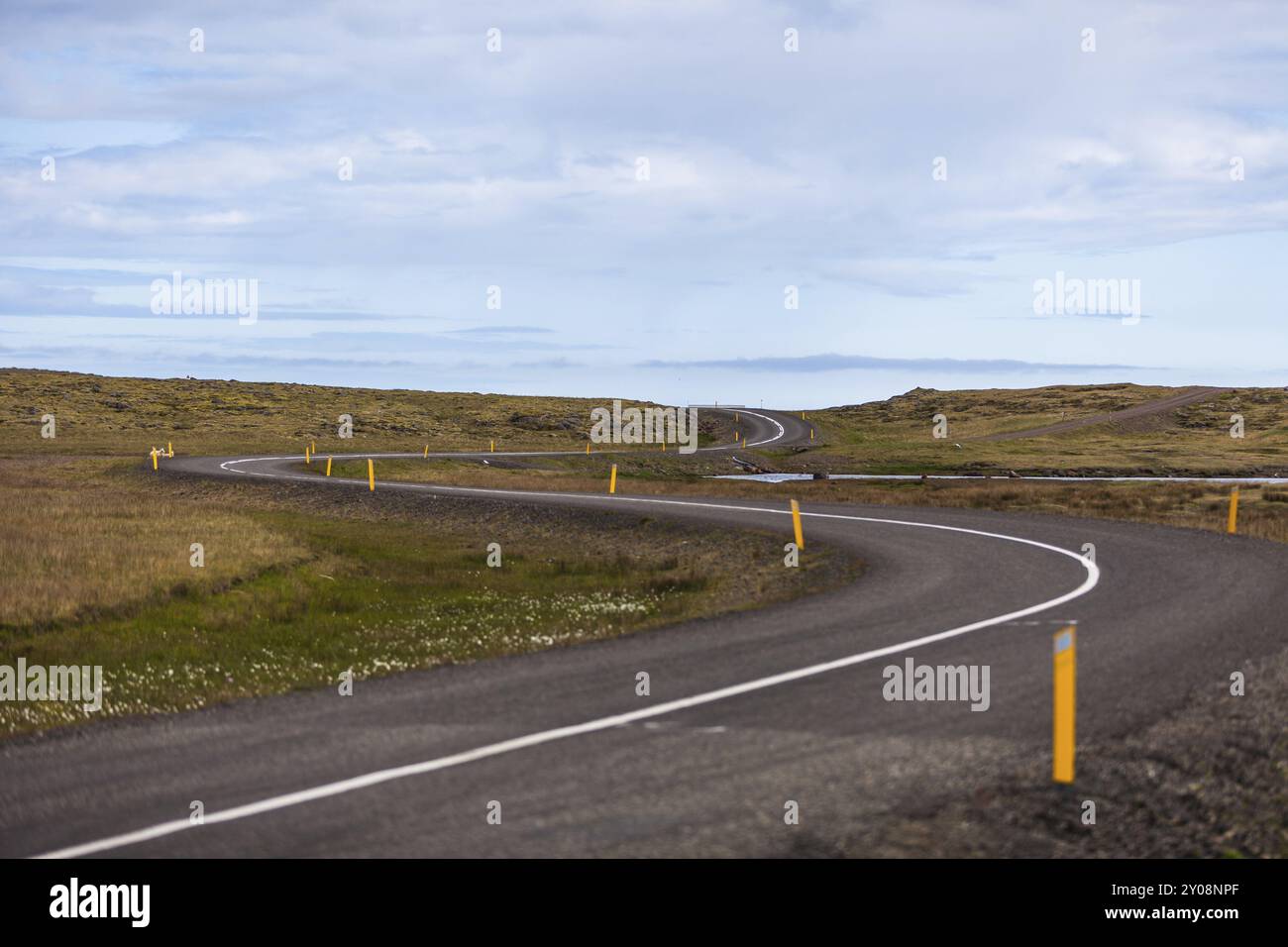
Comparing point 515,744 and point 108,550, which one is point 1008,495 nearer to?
point 108,550

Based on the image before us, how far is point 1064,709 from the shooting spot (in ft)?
24.6

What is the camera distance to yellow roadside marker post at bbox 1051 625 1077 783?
24.7 ft

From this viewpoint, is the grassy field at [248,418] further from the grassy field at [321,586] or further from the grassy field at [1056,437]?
the grassy field at [321,586]

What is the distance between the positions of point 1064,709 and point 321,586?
55.7 ft

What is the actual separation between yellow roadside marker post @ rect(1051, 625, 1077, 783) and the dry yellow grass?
1497 cm

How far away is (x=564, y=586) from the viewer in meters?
21.8

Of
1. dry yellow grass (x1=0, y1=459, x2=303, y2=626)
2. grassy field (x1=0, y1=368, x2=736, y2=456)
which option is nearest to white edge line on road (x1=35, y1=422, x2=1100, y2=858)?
dry yellow grass (x1=0, y1=459, x2=303, y2=626)

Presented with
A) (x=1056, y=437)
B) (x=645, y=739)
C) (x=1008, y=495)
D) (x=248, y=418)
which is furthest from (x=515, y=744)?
(x=248, y=418)

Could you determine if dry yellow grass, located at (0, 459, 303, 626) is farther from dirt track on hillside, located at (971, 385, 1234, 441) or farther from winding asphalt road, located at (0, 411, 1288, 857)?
dirt track on hillside, located at (971, 385, 1234, 441)

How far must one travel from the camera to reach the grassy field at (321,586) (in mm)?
13938
